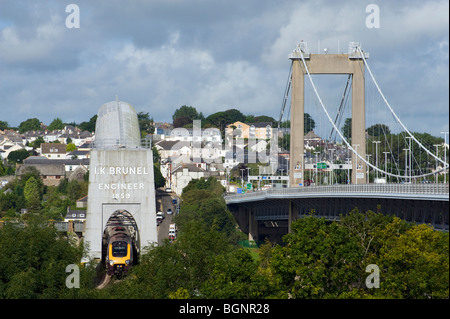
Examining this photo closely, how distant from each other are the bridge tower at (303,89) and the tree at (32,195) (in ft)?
141

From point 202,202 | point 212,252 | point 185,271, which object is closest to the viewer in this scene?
point 185,271

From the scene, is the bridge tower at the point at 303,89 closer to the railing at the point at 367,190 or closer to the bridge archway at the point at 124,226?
the railing at the point at 367,190

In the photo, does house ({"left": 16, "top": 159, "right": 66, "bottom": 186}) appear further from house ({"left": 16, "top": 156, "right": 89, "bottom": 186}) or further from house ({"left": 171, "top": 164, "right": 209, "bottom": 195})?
house ({"left": 171, "top": 164, "right": 209, "bottom": 195})

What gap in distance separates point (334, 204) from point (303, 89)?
722 inches

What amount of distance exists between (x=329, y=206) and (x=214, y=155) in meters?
116

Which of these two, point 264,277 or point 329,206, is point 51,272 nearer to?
point 264,277

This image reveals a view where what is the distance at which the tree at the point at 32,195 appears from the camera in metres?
125

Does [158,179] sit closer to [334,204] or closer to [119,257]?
[334,204]

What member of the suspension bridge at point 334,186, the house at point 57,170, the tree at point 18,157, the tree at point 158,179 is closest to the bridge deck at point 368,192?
the suspension bridge at point 334,186

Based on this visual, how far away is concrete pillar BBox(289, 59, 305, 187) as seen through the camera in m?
95.8

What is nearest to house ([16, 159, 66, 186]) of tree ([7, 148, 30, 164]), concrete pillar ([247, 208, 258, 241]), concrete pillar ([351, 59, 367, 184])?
tree ([7, 148, 30, 164])

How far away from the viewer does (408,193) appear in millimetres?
60188

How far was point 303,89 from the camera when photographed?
9638 centimetres
